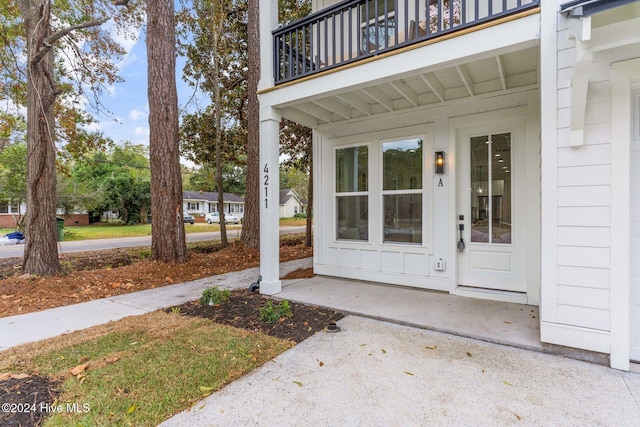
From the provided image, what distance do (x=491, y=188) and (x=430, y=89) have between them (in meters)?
1.55

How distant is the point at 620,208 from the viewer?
231 centimetres

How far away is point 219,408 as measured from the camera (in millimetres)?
1907

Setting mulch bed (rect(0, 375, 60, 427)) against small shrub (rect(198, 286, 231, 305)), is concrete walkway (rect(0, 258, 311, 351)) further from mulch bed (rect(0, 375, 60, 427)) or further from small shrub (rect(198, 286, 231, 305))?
mulch bed (rect(0, 375, 60, 427))

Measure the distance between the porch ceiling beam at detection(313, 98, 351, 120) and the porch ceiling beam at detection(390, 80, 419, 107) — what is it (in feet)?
3.23

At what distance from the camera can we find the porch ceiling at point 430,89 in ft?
11.1

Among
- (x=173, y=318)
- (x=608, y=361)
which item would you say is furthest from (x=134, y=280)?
(x=608, y=361)

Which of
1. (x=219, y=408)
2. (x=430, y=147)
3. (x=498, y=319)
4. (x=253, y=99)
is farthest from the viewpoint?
(x=253, y=99)

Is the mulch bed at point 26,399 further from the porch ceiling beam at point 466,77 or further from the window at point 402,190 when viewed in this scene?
the porch ceiling beam at point 466,77

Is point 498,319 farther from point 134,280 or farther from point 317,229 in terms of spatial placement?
point 134,280

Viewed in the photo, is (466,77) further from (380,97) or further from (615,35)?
(615,35)

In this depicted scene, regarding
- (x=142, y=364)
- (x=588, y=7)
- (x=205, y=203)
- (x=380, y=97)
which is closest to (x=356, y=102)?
(x=380, y=97)

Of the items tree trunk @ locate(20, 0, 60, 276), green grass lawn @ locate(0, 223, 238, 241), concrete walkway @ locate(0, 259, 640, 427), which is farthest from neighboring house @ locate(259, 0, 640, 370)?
green grass lawn @ locate(0, 223, 238, 241)

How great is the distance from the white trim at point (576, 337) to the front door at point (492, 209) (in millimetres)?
1450

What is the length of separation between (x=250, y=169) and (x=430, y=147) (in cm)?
474
